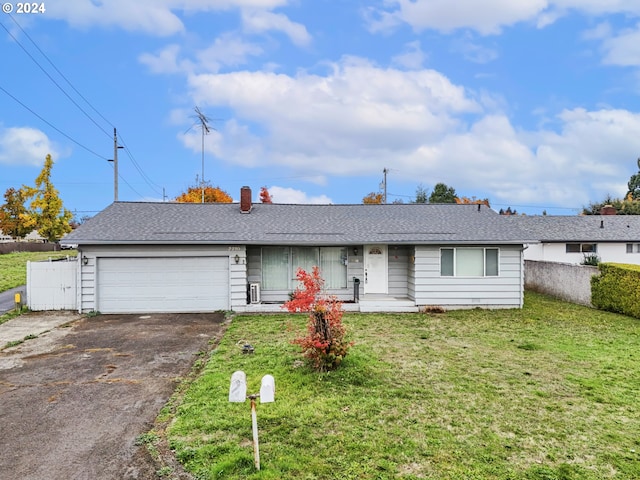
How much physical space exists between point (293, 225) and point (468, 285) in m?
6.52

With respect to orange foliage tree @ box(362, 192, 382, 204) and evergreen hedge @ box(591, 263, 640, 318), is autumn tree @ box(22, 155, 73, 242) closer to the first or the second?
orange foliage tree @ box(362, 192, 382, 204)

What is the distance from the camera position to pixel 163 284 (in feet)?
43.0

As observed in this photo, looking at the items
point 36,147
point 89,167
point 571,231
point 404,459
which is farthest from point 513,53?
point 36,147

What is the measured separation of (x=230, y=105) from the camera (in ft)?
70.4

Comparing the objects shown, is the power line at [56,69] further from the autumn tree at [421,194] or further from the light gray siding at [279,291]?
the autumn tree at [421,194]

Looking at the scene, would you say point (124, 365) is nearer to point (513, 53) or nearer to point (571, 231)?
point (513, 53)

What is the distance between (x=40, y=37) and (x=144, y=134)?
1235cm

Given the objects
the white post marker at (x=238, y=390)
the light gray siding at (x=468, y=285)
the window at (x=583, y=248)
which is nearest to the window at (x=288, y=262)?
the light gray siding at (x=468, y=285)

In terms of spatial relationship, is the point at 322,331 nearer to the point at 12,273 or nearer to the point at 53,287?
the point at 53,287

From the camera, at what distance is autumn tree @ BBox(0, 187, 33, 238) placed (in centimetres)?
4178

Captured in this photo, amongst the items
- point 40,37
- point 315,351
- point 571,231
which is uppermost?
point 40,37

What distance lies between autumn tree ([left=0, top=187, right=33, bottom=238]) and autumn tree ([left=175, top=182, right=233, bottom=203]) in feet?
55.9

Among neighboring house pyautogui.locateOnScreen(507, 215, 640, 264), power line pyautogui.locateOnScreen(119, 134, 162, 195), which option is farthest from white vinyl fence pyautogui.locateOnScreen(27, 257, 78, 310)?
neighboring house pyautogui.locateOnScreen(507, 215, 640, 264)

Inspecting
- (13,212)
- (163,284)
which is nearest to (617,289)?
(163,284)
